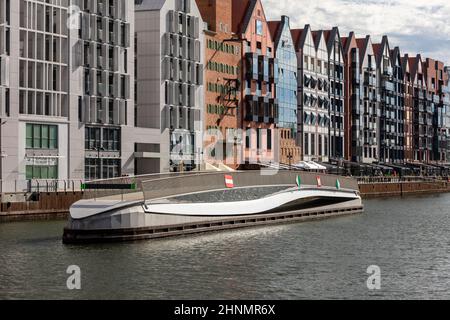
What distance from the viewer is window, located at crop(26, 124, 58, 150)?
3792 inches

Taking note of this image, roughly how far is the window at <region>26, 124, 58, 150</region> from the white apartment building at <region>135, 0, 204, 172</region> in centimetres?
Answer: 2201

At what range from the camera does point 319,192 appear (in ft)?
300

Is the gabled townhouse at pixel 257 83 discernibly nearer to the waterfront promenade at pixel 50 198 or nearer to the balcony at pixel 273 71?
the balcony at pixel 273 71

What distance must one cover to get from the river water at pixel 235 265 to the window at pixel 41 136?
25.0m

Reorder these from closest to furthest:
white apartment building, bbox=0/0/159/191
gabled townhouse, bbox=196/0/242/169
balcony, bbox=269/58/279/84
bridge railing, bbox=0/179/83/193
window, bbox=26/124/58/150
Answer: bridge railing, bbox=0/179/83/193
white apartment building, bbox=0/0/159/191
window, bbox=26/124/58/150
gabled townhouse, bbox=196/0/242/169
balcony, bbox=269/58/279/84

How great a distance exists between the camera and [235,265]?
4891 cm

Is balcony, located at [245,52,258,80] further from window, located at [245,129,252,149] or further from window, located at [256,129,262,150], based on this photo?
window, located at [256,129,262,150]

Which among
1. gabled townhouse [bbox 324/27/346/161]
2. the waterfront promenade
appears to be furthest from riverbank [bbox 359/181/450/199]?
gabled townhouse [bbox 324/27/346/161]

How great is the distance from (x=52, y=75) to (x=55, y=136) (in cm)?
657

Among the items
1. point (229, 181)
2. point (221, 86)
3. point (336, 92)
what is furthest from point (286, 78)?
point (229, 181)

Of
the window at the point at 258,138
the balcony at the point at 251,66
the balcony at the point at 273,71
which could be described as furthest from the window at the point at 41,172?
the balcony at the point at 273,71

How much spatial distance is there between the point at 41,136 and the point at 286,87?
71.0 meters

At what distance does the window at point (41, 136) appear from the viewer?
9631cm
